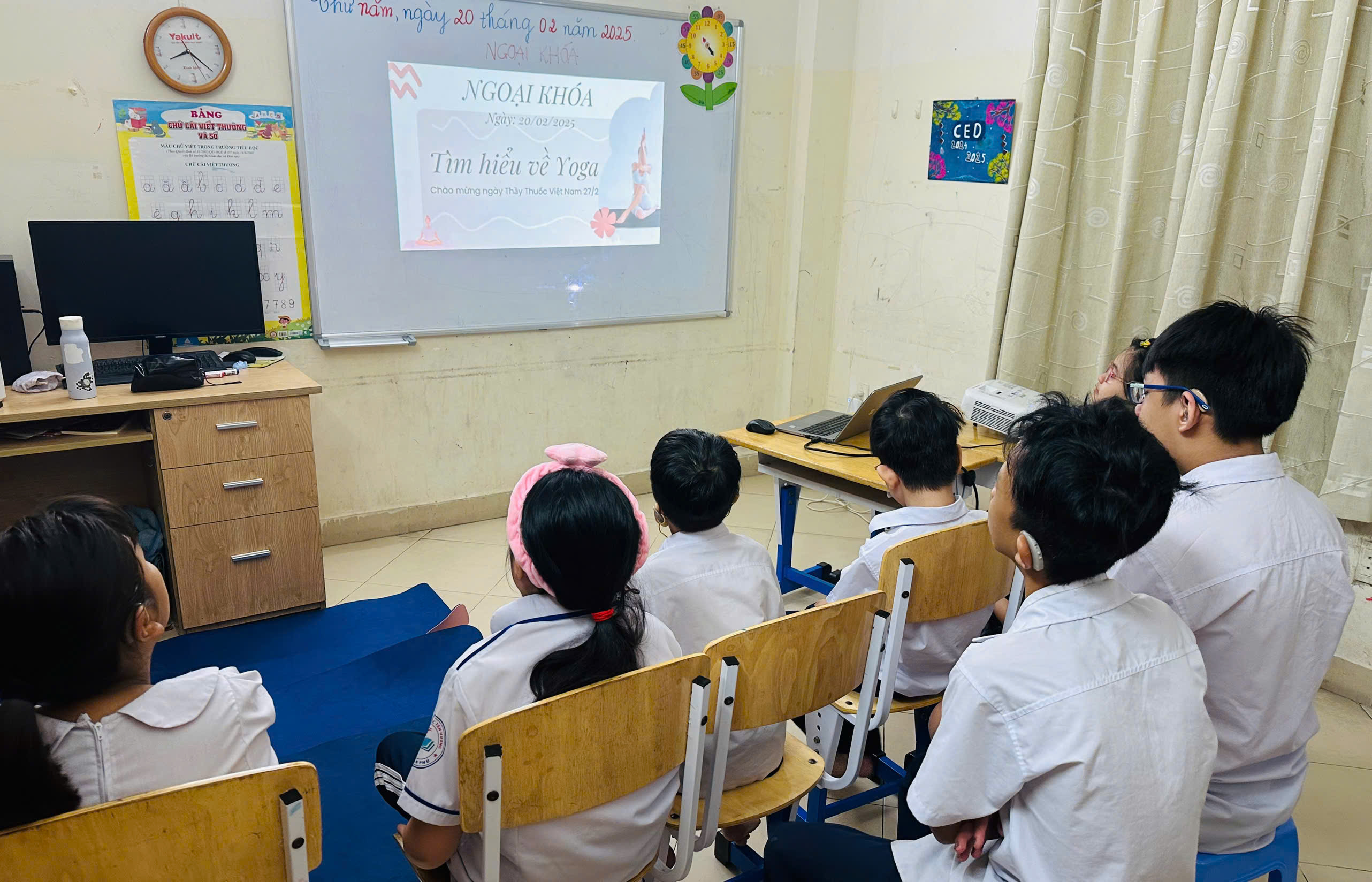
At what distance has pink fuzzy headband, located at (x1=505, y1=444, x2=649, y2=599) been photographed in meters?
1.34

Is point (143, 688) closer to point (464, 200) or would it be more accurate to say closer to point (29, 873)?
point (29, 873)

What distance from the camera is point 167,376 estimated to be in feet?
9.23

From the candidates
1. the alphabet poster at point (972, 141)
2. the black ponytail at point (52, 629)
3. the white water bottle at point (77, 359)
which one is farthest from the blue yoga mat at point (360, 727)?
the alphabet poster at point (972, 141)

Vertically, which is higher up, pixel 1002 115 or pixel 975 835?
pixel 1002 115

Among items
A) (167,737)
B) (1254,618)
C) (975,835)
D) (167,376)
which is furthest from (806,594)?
(167,737)

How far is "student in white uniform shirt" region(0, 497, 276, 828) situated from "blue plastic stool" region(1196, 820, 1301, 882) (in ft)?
5.00

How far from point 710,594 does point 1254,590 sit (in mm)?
910

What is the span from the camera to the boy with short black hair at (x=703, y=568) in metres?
1.70

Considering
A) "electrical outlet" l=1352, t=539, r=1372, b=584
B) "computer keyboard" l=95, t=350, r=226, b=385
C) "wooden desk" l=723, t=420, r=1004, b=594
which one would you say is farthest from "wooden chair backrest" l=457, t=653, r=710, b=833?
"electrical outlet" l=1352, t=539, r=1372, b=584

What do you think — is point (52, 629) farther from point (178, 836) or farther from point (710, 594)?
point (710, 594)

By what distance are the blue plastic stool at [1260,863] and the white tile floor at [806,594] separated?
699mm

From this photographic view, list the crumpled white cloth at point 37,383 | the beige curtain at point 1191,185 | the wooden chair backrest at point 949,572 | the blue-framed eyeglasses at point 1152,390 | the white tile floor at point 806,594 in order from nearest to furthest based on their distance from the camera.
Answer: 1. the blue-framed eyeglasses at point 1152,390
2. the wooden chair backrest at point 949,572
3. the white tile floor at point 806,594
4. the beige curtain at point 1191,185
5. the crumpled white cloth at point 37,383

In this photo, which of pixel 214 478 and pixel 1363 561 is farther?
pixel 214 478

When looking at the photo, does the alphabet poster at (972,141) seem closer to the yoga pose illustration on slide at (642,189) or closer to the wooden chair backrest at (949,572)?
the yoga pose illustration on slide at (642,189)
